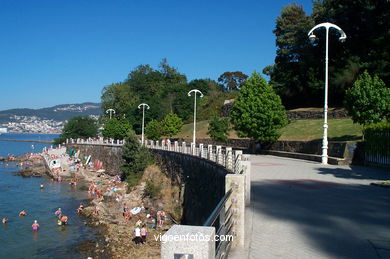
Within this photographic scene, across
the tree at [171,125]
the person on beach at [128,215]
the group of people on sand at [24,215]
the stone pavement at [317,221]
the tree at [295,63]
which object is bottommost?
the group of people on sand at [24,215]

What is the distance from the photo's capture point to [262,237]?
7.00 metres

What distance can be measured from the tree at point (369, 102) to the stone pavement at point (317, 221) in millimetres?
13244

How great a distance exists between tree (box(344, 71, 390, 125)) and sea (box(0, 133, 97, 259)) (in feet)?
64.4

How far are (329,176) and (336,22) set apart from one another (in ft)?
111

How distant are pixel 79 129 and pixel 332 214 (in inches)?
3219

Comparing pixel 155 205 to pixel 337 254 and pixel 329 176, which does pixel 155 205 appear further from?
pixel 337 254

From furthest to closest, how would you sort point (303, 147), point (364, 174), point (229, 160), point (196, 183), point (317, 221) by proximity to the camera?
point (303, 147) → point (196, 183) → point (364, 174) → point (229, 160) → point (317, 221)

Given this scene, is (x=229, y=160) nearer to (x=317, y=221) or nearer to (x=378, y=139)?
(x=317, y=221)

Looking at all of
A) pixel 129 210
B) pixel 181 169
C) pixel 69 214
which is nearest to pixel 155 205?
pixel 129 210

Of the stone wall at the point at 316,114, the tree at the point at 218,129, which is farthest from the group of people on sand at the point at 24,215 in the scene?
the stone wall at the point at 316,114

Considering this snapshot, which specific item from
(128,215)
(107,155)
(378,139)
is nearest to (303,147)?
(378,139)

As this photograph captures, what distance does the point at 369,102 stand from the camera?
84.9ft

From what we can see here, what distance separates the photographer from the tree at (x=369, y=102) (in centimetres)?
2573

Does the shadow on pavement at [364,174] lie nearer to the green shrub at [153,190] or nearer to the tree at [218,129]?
the green shrub at [153,190]
